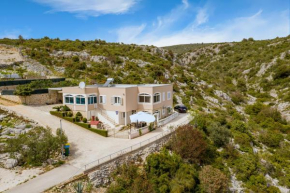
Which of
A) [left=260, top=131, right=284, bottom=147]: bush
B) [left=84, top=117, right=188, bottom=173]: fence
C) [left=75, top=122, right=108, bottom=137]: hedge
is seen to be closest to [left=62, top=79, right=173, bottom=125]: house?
[left=75, top=122, right=108, bottom=137]: hedge

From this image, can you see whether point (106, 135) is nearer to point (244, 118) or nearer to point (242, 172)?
point (242, 172)

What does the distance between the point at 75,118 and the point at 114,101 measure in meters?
5.16

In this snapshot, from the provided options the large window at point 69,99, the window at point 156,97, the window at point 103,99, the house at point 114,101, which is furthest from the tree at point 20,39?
the window at point 156,97

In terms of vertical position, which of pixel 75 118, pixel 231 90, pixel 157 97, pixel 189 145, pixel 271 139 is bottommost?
pixel 271 139

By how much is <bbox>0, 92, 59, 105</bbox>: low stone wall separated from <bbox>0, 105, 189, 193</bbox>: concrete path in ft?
5.55

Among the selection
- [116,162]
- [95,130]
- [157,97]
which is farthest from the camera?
[157,97]

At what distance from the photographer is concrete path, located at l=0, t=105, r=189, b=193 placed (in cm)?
1296

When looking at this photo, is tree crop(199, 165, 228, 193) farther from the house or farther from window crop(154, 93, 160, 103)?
window crop(154, 93, 160, 103)

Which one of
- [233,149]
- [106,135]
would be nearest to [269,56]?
[233,149]

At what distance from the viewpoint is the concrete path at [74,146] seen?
13.0 meters

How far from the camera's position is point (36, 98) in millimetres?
29422

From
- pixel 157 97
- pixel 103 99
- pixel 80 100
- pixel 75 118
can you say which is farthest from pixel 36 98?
pixel 157 97

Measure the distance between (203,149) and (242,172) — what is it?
5032mm

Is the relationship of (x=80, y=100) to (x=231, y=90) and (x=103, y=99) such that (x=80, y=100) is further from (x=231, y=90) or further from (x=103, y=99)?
(x=231, y=90)
